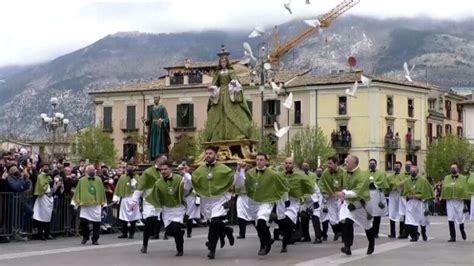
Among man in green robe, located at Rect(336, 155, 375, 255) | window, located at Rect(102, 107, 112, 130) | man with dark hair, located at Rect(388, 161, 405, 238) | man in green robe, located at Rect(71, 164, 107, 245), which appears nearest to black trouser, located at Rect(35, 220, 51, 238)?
man in green robe, located at Rect(71, 164, 107, 245)

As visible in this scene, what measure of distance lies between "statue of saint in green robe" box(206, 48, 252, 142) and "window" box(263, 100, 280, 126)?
44.6m

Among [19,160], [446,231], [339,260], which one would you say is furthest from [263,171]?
[446,231]

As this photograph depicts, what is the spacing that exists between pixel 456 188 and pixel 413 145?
55.4 metres

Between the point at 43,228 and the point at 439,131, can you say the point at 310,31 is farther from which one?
the point at 43,228

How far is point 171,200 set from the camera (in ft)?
58.5

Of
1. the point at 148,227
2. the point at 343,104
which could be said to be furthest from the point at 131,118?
the point at 148,227

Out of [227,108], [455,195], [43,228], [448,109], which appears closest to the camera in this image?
[43,228]

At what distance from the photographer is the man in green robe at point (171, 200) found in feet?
58.4

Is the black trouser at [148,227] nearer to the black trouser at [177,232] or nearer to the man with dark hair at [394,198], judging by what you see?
the black trouser at [177,232]

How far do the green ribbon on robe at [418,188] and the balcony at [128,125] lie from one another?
5831 centimetres

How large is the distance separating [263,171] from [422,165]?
209ft

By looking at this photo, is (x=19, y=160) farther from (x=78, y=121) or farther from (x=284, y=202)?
(x=78, y=121)

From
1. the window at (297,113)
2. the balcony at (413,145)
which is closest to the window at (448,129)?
the balcony at (413,145)

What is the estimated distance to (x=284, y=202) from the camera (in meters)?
18.8
